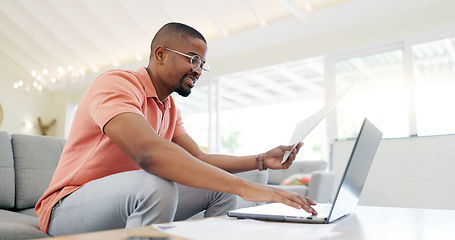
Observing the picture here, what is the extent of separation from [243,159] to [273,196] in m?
0.59

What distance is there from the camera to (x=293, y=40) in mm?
5125

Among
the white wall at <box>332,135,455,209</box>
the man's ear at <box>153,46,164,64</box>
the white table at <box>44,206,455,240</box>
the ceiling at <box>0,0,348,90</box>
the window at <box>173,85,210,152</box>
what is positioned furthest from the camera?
the window at <box>173,85,210,152</box>

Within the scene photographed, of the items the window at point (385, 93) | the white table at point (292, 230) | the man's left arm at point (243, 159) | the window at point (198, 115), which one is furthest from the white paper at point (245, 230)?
the window at point (198, 115)

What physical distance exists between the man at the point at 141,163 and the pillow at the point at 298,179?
2810mm

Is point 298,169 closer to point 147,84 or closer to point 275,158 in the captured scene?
point 275,158

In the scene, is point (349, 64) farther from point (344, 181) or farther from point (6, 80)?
point (6, 80)

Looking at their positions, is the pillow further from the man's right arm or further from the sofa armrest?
the man's right arm

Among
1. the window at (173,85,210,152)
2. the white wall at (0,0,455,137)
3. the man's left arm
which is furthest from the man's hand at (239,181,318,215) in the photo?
the window at (173,85,210,152)

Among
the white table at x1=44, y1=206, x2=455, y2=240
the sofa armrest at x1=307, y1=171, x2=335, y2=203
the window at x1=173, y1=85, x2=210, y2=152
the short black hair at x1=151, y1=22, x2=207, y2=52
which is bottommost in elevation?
the sofa armrest at x1=307, y1=171, x2=335, y2=203

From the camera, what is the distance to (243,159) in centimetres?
136

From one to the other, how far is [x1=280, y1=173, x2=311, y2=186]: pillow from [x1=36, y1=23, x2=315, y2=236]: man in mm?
2810

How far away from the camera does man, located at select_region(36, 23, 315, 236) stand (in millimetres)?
845

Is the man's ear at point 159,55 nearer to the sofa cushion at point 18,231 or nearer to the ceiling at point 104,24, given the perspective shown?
the sofa cushion at point 18,231

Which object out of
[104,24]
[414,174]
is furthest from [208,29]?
[414,174]
